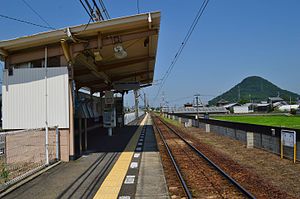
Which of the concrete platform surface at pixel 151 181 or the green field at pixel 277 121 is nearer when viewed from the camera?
the concrete platform surface at pixel 151 181

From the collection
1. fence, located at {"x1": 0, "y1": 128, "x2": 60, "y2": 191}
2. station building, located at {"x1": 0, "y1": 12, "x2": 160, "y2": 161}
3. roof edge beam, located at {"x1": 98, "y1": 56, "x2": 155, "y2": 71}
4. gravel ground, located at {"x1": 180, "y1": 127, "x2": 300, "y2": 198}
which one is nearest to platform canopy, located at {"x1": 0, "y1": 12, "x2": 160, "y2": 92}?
station building, located at {"x1": 0, "y1": 12, "x2": 160, "y2": 161}

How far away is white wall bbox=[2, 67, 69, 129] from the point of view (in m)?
9.86

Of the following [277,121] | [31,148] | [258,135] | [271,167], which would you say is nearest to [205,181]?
[271,167]

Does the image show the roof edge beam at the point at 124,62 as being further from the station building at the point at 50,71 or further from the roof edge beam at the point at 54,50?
the station building at the point at 50,71

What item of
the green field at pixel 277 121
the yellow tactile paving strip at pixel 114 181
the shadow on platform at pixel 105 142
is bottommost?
the green field at pixel 277 121

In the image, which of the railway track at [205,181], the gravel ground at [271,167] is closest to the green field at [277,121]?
the gravel ground at [271,167]

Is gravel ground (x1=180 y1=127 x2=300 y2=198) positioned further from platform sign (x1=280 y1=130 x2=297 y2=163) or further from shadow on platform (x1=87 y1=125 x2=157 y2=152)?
shadow on platform (x1=87 y1=125 x2=157 y2=152)

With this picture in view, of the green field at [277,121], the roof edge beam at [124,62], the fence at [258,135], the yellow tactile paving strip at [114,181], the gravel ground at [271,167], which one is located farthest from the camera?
the green field at [277,121]

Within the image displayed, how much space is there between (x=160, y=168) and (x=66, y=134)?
312cm

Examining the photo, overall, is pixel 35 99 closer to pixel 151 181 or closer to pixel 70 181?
pixel 70 181

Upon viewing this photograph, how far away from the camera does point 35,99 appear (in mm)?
9906

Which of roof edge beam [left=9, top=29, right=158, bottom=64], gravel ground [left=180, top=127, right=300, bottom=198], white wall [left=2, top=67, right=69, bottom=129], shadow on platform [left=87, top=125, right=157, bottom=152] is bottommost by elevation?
shadow on platform [left=87, top=125, right=157, bottom=152]

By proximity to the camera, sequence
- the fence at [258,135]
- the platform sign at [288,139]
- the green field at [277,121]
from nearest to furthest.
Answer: the platform sign at [288,139] < the fence at [258,135] < the green field at [277,121]

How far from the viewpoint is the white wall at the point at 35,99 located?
9.86 m
